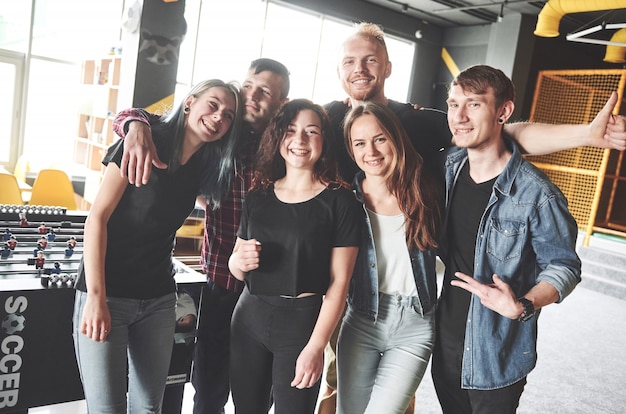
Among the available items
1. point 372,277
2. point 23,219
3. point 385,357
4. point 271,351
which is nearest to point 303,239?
point 372,277

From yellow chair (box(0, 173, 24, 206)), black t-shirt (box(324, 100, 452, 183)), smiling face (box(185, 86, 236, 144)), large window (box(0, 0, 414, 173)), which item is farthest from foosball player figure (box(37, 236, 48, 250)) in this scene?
large window (box(0, 0, 414, 173))

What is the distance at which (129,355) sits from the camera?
72.7 inches

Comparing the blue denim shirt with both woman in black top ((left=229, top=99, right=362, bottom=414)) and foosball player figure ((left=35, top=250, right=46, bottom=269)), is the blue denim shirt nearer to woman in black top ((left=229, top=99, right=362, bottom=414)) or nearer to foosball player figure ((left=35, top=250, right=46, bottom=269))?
woman in black top ((left=229, top=99, right=362, bottom=414))

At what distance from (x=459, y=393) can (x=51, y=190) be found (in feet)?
15.3

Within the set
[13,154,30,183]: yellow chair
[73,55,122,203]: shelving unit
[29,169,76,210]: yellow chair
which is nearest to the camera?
[29,169,76,210]: yellow chair

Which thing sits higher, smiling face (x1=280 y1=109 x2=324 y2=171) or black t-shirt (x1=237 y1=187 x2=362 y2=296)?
smiling face (x1=280 y1=109 x2=324 y2=171)

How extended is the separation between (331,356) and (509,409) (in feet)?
3.45

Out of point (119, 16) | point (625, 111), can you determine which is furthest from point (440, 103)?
point (119, 16)

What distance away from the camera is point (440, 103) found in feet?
33.5

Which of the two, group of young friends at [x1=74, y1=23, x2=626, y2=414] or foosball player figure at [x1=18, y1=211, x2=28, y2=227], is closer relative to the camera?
group of young friends at [x1=74, y1=23, x2=626, y2=414]

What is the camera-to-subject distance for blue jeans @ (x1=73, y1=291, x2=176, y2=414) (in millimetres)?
1709

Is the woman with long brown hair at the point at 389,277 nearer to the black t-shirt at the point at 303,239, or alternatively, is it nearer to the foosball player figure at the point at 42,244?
the black t-shirt at the point at 303,239

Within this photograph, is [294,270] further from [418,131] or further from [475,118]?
[418,131]

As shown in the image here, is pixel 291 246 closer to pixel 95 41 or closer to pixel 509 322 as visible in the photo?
pixel 509 322
